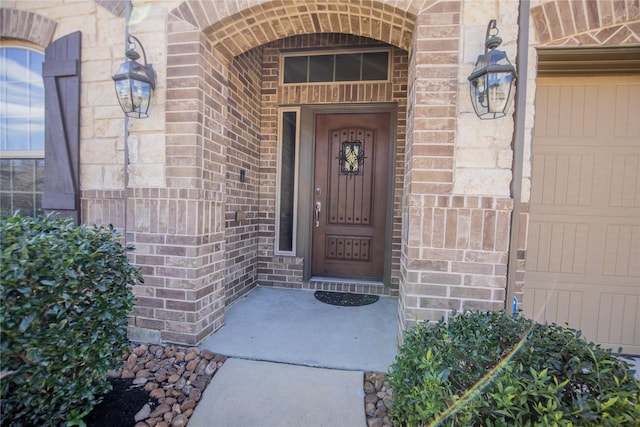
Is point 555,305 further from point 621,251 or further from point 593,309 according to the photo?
point 621,251

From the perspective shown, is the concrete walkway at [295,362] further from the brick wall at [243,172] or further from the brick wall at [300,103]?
the brick wall at [300,103]

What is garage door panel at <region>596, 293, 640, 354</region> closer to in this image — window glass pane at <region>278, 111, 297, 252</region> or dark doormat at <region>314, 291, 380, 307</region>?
dark doormat at <region>314, 291, 380, 307</region>

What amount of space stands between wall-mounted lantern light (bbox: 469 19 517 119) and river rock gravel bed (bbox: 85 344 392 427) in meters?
1.79

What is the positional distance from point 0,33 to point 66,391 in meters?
3.07

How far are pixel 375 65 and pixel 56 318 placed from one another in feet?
11.6

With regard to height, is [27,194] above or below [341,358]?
above

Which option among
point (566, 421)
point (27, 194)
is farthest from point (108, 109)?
point (566, 421)

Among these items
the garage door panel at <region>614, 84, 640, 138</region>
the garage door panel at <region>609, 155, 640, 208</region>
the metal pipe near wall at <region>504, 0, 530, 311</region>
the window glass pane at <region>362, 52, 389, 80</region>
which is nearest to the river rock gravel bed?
the metal pipe near wall at <region>504, 0, 530, 311</region>

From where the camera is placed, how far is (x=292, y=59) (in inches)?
145

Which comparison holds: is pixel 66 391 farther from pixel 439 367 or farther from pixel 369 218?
pixel 369 218

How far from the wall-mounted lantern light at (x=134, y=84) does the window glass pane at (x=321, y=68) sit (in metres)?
1.87

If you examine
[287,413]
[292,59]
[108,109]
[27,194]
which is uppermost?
[292,59]

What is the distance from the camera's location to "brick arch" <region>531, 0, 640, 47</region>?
1.87 meters

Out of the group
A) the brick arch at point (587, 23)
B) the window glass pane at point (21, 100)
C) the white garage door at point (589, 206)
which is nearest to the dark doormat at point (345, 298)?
the white garage door at point (589, 206)
